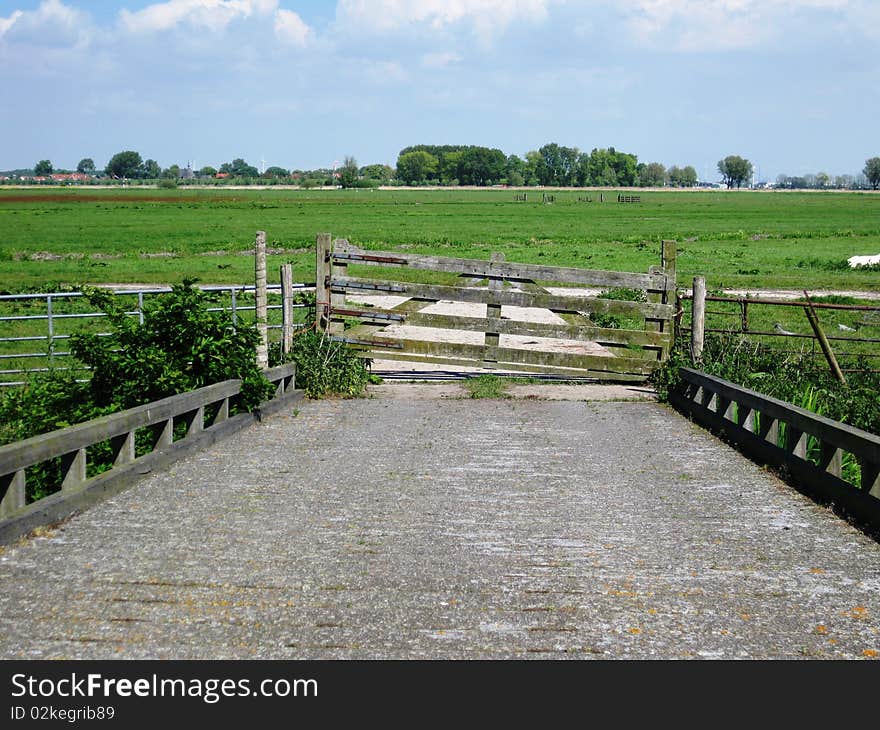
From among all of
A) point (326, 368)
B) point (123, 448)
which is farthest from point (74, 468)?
point (326, 368)

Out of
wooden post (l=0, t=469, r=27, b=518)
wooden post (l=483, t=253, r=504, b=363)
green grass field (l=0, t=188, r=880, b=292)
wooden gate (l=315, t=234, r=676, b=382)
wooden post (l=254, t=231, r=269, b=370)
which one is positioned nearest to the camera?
wooden post (l=0, t=469, r=27, b=518)

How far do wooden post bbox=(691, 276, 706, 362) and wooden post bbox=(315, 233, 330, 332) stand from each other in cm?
551

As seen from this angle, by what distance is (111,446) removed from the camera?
389 inches

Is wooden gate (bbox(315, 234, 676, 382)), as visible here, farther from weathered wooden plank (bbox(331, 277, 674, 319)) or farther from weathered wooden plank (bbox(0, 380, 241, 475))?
weathered wooden plank (bbox(0, 380, 241, 475))

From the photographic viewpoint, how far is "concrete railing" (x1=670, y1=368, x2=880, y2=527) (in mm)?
8312

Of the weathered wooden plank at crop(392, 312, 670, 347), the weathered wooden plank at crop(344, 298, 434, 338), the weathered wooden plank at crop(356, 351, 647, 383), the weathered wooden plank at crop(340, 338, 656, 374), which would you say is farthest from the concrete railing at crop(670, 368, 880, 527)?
the weathered wooden plank at crop(344, 298, 434, 338)

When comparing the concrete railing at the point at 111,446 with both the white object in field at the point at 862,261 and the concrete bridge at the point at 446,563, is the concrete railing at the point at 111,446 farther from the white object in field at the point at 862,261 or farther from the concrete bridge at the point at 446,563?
the white object in field at the point at 862,261

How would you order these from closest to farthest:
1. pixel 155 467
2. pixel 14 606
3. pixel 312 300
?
1. pixel 14 606
2. pixel 155 467
3. pixel 312 300

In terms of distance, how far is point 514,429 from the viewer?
13125 mm

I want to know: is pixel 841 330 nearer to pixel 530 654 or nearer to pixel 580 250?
pixel 530 654

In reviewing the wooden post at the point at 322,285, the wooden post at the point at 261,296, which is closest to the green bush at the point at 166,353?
the wooden post at the point at 261,296

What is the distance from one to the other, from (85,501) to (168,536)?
109cm

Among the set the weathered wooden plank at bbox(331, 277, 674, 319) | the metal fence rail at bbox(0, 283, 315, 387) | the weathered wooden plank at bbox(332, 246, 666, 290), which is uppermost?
the weathered wooden plank at bbox(332, 246, 666, 290)
